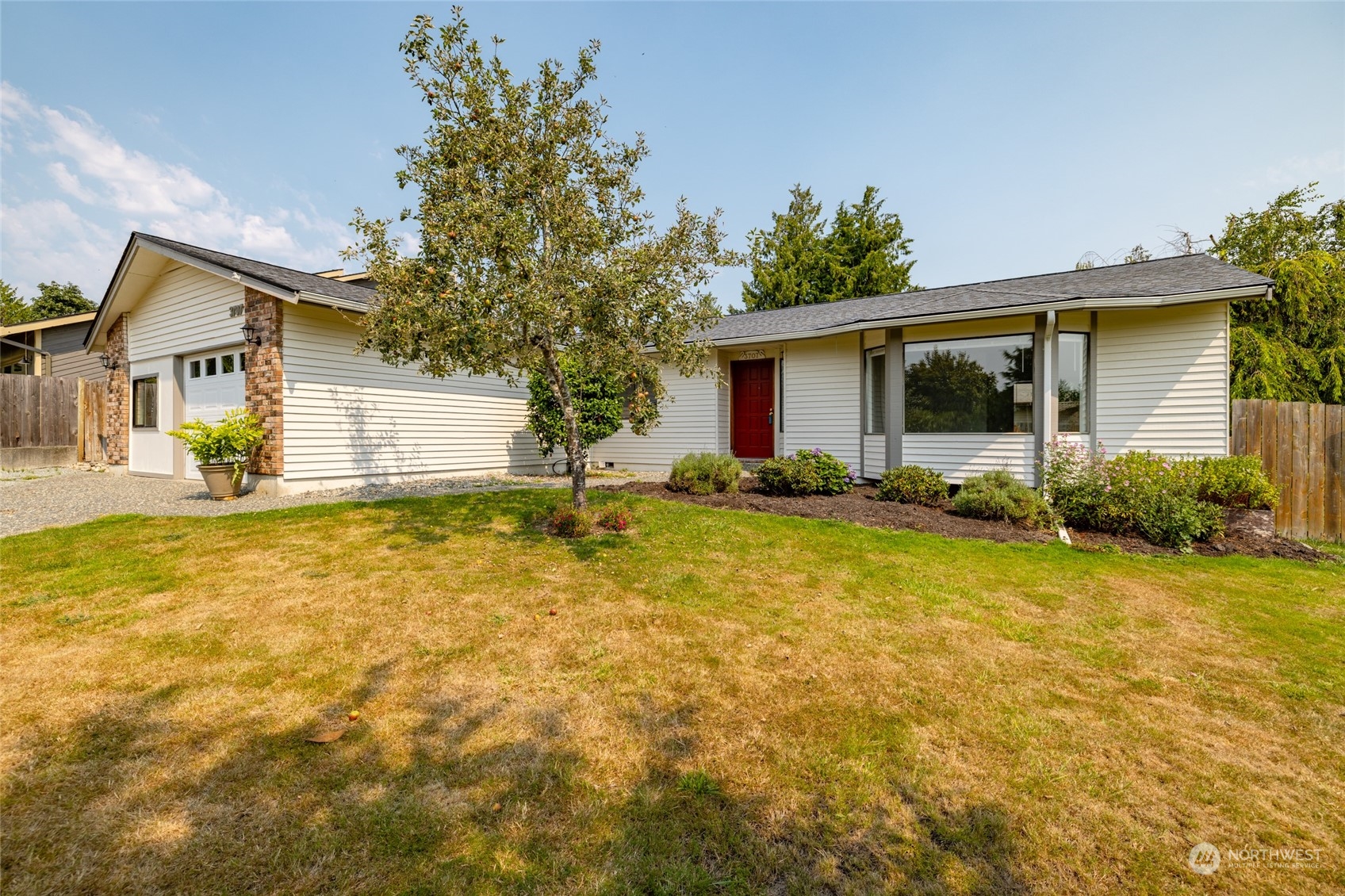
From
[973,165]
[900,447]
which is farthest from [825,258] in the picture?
[900,447]

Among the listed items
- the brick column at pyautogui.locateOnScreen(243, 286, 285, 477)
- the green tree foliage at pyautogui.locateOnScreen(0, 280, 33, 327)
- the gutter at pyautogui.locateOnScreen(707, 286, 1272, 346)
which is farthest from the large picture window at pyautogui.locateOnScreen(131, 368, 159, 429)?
the green tree foliage at pyautogui.locateOnScreen(0, 280, 33, 327)

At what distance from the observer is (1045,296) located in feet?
29.8

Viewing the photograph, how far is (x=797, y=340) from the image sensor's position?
1226cm

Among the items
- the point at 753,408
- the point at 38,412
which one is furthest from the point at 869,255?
the point at 38,412

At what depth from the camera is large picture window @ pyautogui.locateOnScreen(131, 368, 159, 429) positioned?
1148 centimetres

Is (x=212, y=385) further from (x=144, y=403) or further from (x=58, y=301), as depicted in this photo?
(x=58, y=301)

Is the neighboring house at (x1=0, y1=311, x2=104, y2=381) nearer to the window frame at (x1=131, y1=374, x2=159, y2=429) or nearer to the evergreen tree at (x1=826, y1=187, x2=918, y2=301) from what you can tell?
the window frame at (x1=131, y1=374, x2=159, y2=429)

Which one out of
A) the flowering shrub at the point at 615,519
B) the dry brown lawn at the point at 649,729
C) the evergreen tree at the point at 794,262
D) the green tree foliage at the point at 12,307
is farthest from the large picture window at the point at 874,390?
the green tree foliage at the point at 12,307

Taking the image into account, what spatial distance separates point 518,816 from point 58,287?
50.4 metres

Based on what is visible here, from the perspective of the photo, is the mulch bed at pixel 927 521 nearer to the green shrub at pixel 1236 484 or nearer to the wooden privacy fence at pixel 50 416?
the green shrub at pixel 1236 484

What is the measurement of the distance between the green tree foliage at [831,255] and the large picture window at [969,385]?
1812cm

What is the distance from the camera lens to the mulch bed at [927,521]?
22.4 ft

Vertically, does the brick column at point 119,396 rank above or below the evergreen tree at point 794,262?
below

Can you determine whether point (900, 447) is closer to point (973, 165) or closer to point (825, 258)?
point (973, 165)
